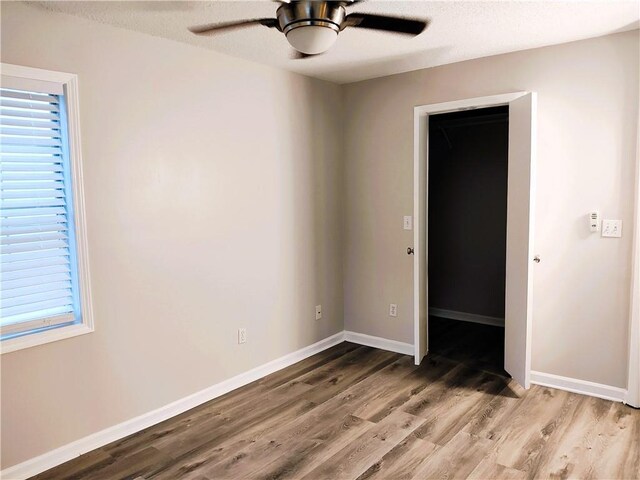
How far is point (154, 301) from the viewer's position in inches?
117

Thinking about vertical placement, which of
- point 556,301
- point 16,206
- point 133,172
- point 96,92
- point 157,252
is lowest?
point 556,301

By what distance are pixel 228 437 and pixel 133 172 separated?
1.65 metres

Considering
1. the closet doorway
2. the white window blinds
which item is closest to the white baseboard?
the closet doorway

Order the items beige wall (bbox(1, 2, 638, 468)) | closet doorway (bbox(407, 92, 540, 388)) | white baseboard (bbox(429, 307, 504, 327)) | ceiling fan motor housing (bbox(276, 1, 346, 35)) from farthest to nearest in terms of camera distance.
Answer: white baseboard (bbox(429, 307, 504, 327)) < closet doorway (bbox(407, 92, 540, 388)) < beige wall (bbox(1, 2, 638, 468)) < ceiling fan motor housing (bbox(276, 1, 346, 35))

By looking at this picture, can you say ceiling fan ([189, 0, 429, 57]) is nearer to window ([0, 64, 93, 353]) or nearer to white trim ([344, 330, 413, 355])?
window ([0, 64, 93, 353])

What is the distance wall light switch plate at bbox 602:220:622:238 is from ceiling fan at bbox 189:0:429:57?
1.89 metres

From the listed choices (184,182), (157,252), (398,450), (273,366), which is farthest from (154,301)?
(398,450)

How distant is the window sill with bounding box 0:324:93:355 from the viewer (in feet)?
7.73

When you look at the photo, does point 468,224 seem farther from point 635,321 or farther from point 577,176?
point 635,321

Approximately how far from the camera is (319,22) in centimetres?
204

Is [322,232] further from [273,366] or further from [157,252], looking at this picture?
[157,252]

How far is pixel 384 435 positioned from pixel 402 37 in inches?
94.3

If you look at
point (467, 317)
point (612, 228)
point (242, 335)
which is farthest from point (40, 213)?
point (467, 317)

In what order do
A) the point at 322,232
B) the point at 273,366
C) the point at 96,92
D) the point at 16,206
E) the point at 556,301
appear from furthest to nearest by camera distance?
the point at 322,232
the point at 273,366
the point at 556,301
the point at 96,92
the point at 16,206
